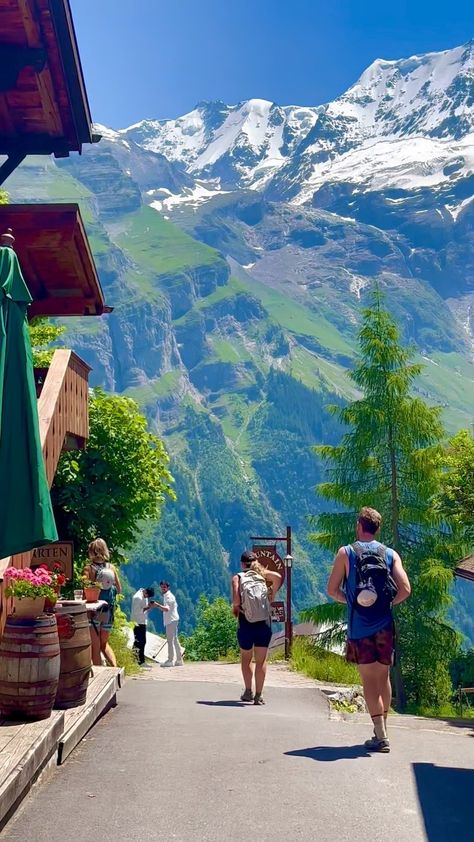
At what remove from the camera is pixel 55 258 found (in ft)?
30.0

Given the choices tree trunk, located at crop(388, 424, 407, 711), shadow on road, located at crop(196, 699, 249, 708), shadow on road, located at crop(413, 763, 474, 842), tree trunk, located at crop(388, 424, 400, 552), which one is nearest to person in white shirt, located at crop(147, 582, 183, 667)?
tree trunk, located at crop(388, 424, 407, 711)

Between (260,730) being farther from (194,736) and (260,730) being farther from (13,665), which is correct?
(13,665)

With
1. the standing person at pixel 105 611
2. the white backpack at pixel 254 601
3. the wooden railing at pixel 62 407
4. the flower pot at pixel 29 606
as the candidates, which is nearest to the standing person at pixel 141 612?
the wooden railing at pixel 62 407

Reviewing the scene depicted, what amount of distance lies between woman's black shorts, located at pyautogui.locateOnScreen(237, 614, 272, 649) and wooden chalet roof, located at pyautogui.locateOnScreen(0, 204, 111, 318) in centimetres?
356

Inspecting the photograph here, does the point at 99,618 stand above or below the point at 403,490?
below

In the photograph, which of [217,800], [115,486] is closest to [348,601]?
[217,800]

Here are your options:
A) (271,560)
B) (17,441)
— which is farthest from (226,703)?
(271,560)

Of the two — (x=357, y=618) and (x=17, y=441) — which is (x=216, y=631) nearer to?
(x=357, y=618)

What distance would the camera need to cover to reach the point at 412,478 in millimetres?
27625

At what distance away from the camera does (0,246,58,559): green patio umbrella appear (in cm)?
586

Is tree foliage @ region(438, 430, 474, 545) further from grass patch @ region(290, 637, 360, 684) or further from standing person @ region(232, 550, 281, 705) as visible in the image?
standing person @ region(232, 550, 281, 705)

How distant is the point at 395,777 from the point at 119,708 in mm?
3808

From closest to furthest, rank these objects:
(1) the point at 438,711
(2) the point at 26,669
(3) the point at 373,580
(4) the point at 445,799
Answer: (4) the point at 445,799
(2) the point at 26,669
(3) the point at 373,580
(1) the point at 438,711

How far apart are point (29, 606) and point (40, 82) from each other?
4.14 meters
